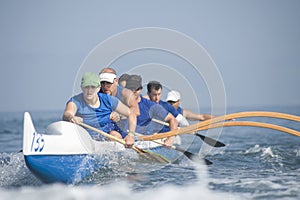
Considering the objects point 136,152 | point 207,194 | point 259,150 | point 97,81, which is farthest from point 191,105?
point 207,194

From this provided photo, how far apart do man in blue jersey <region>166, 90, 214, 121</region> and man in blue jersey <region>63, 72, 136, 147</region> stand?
11.7ft

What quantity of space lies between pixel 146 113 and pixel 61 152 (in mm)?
3316

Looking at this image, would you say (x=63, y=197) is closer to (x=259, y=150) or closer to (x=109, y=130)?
(x=109, y=130)

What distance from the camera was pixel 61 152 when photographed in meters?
7.46

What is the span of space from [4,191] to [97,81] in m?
2.20

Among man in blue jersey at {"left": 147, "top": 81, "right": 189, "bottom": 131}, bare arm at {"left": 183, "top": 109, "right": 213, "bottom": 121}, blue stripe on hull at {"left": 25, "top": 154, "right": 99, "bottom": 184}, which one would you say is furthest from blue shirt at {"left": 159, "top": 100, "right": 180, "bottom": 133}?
blue stripe on hull at {"left": 25, "top": 154, "right": 99, "bottom": 184}

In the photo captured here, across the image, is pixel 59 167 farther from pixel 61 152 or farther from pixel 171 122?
pixel 171 122

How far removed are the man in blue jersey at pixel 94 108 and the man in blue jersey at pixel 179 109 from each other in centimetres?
357

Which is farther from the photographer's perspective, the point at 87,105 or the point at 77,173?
the point at 87,105

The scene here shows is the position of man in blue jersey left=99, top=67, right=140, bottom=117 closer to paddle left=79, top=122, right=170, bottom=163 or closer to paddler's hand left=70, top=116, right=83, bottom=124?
paddle left=79, top=122, right=170, bottom=163

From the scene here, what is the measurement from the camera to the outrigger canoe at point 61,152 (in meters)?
7.07

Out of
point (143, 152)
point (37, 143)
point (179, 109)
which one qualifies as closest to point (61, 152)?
point (37, 143)

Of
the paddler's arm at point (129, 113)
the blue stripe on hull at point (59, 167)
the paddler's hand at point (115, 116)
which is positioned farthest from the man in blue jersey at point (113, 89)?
the blue stripe on hull at point (59, 167)

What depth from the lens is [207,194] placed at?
22.4 ft
